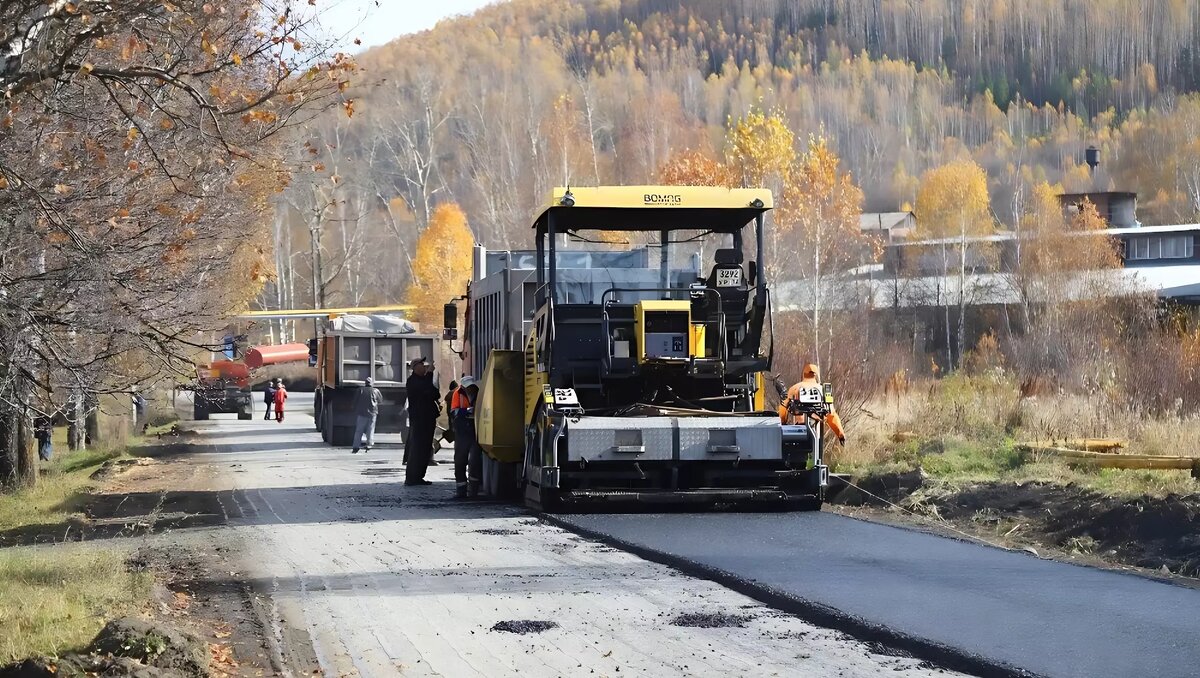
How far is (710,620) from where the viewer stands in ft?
28.6

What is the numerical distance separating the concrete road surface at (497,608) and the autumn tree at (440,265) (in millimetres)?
51090

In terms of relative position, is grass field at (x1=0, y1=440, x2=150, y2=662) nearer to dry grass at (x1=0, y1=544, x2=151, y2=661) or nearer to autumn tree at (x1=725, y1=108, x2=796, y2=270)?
dry grass at (x1=0, y1=544, x2=151, y2=661)

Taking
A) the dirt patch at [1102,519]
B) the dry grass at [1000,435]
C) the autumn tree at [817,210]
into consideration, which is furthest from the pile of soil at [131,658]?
the autumn tree at [817,210]

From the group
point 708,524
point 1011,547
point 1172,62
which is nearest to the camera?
point 1011,547

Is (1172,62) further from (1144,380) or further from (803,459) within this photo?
(803,459)

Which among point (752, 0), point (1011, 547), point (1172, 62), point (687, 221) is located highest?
point (752, 0)

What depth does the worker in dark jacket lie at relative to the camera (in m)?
20.4

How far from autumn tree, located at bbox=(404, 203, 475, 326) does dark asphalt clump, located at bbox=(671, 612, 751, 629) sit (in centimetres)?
5713

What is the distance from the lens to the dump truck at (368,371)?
3497 cm

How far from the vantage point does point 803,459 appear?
14945 millimetres

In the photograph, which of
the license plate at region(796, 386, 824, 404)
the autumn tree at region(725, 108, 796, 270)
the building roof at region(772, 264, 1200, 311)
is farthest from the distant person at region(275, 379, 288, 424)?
the license plate at region(796, 386, 824, 404)

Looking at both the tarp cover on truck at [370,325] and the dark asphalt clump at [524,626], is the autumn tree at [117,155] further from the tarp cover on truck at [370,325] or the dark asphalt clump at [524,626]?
the tarp cover on truck at [370,325]

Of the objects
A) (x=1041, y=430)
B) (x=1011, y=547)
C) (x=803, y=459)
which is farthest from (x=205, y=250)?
(x=1011, y=547)

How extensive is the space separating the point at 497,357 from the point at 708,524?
4356 mm
